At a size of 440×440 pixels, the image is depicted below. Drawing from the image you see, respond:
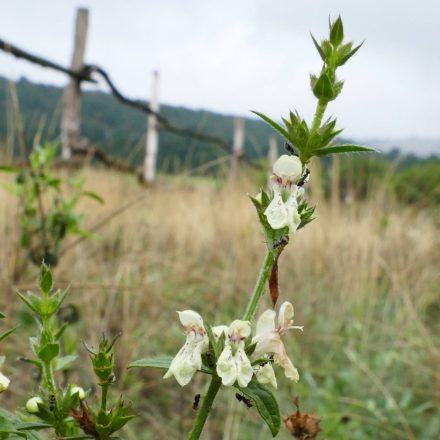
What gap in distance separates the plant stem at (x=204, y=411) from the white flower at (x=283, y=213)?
14 centimetres

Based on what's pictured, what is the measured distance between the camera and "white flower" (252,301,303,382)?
1.75 ft

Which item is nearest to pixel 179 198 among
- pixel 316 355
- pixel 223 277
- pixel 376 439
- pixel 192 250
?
pixel 192 250

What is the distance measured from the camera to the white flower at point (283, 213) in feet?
1.67

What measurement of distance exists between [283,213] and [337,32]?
→ 162mm

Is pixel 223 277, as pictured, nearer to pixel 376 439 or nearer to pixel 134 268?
pixel 134 268

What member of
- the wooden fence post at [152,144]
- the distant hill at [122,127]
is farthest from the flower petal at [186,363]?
the wooden fence post at [152,144]

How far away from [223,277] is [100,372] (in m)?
2.46

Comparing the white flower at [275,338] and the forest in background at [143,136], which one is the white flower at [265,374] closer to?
the white flower at [275,338]

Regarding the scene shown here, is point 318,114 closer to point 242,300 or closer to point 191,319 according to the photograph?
point 191,319

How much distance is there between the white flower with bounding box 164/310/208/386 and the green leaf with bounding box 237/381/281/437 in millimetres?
45

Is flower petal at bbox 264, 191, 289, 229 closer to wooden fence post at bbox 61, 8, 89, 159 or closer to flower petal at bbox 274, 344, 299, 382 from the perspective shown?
flower petal at bbox 274, 344, 299, 382

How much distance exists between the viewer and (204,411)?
1.55ft

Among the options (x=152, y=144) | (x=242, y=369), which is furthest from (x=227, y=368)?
(x=152, y=144)

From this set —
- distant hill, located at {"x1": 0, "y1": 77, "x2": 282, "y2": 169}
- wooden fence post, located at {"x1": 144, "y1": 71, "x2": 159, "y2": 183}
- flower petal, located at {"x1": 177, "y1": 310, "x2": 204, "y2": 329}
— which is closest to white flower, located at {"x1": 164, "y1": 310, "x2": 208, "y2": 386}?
flower petal, located at {"x1": 177, "y1": 310, "x2": 204, "y2": 329}
